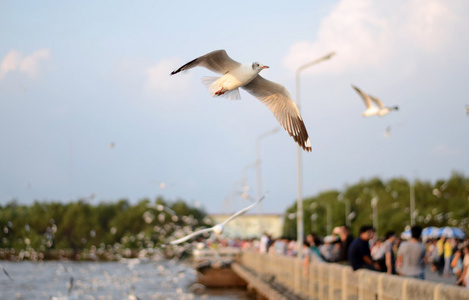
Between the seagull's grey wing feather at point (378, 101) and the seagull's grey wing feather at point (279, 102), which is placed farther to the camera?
the seagull's grey wing feather at point (378, 101)

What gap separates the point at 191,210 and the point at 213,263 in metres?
70.3

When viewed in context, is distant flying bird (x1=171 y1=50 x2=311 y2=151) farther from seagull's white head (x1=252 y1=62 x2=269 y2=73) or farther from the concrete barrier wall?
the concrete barrier wall

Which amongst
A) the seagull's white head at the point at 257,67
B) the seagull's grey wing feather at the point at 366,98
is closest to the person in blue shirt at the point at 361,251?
the seagull's white head at the point at 257,67

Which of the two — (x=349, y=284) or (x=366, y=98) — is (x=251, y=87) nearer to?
(x=349, y=284)

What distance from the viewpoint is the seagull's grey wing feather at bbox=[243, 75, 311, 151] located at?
8.67 meters

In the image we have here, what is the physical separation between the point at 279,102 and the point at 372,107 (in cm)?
931

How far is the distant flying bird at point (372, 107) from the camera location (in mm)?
16911

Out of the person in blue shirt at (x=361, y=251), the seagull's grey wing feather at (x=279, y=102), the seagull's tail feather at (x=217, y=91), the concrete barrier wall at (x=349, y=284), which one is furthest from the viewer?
the person in blue shirt at (x=361, y=251)

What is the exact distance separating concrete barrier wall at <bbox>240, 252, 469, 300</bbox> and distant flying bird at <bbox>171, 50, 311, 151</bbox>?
1.86 m

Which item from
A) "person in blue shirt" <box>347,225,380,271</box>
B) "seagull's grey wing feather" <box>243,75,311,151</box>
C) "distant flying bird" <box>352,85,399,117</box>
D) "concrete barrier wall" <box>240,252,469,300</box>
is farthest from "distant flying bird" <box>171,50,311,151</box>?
"distant flying bird" <box>352,85,399,117</box>

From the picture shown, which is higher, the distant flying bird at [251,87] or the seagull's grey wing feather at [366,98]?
the seagull's grey wing feather at [366,98]

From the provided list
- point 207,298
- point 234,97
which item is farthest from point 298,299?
point 207,298

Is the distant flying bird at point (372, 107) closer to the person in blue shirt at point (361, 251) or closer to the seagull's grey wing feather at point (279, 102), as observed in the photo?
the person in blue shirt at point (361, 251)

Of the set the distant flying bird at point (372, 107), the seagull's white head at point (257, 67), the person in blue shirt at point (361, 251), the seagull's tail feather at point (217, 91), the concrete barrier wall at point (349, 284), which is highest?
the distant flying bird at point (372, 107)
